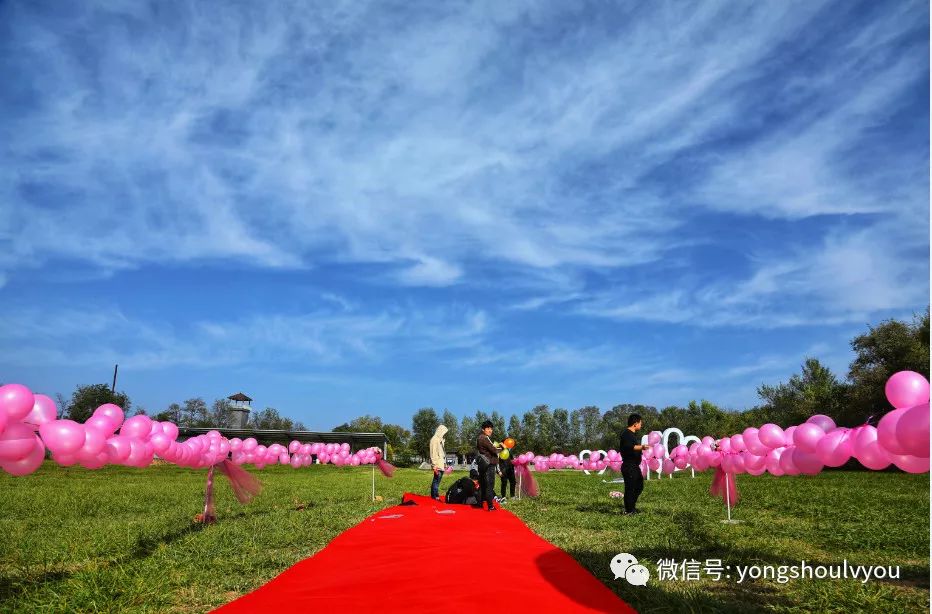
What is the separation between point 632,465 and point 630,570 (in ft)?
15.4

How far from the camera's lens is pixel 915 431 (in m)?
3.04

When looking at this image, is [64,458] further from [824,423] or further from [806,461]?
[824,423]

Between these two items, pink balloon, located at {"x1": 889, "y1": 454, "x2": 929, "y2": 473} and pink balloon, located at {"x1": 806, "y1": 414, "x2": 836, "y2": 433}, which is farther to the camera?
pink balloon, located at {"x1": 806, "y1": 414, "x2": 836, "y2": 433}

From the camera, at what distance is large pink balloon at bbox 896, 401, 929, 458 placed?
2996 mm

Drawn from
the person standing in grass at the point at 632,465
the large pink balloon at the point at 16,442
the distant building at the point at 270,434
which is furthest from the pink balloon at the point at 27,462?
the distant building at the point at 270,434

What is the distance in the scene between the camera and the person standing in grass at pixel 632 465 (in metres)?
9.16

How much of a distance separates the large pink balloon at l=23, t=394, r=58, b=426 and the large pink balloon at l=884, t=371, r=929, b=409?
569 cm

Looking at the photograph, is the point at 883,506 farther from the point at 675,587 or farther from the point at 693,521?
the point at 675,587

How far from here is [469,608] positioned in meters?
3.61

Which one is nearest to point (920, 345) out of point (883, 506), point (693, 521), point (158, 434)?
point (883, 506)

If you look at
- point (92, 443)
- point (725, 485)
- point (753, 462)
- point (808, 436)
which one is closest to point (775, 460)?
point (753, 462)

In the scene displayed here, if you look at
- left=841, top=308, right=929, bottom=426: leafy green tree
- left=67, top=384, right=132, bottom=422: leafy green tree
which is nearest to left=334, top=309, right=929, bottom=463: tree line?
left=841, top=308, right=929, bottom=426: leafy green tree

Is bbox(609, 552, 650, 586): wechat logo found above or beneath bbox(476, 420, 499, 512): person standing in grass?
beneath

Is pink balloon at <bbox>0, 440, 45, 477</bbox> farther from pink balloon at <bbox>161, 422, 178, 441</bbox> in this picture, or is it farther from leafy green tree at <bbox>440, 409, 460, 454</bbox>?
leafy green tree at <bbox>440, 409, 460, 454</bbox>
